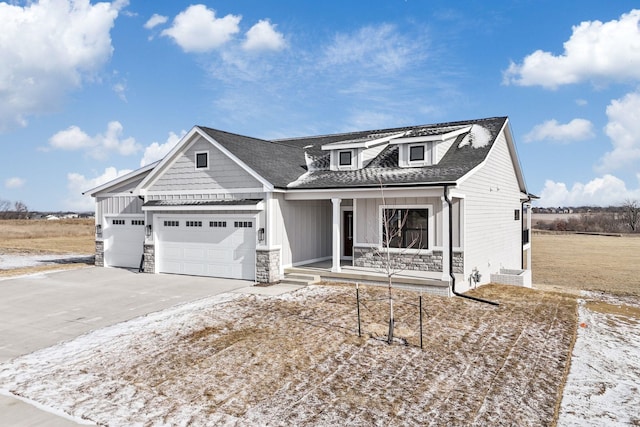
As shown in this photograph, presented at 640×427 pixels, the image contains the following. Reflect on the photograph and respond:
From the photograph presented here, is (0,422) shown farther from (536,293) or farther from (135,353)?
(536,293)

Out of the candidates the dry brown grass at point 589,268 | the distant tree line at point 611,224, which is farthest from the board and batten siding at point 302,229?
the distant tree line at point 611,224

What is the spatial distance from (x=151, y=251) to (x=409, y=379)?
43.1 feet

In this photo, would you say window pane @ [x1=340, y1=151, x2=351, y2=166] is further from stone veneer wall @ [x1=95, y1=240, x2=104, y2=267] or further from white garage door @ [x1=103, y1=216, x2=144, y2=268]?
stone veneer wall @ [x1=95, y1=240, x2=104, y2=267]

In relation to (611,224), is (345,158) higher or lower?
higher

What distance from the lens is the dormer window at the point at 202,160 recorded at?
16047 mm

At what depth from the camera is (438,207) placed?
14008 mm

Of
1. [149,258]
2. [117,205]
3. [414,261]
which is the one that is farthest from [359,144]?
[117,205]

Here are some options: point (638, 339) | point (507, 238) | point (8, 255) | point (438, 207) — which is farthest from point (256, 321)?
point (8, 255)

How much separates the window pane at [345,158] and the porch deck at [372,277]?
12.6ft

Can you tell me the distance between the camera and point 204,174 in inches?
637

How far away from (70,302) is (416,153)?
11.9m

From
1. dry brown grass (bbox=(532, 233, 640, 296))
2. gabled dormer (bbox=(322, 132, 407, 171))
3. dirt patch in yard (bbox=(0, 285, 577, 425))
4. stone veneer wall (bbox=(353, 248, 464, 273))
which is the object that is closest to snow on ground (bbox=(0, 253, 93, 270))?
dirt patch in yard (bbox=(0, 285, 577, 425))

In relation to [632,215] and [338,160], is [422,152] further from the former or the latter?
[632,215]

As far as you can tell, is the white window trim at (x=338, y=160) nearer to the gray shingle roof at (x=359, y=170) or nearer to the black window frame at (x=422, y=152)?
the gray shingle roof at (x=359, y=170)
